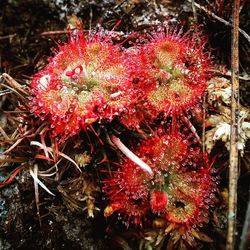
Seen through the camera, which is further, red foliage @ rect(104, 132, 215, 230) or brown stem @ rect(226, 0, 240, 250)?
red foliage @ rect(104, 132, 215, 230)

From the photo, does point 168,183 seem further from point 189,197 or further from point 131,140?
point 131,140

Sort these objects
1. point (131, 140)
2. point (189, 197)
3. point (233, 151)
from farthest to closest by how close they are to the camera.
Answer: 1. point (131, 140)
2. point (189, 197)
3. point (233, 151)

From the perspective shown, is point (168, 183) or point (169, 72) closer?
point (168, 183)

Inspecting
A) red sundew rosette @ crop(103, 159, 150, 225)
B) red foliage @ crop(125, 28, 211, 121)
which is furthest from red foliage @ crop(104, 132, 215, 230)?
red foliage @ crop(125, 28, 211, 121)

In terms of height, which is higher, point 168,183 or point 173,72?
point 173,72

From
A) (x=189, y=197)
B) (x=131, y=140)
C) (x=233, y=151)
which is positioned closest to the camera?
(x=233, y=151)

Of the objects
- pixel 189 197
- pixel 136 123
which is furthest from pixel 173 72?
pixel 189 197

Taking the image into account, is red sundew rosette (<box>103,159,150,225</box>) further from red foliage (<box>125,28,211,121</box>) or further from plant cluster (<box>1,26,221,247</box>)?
red foliage (<box>125,28,211,121</box>)
